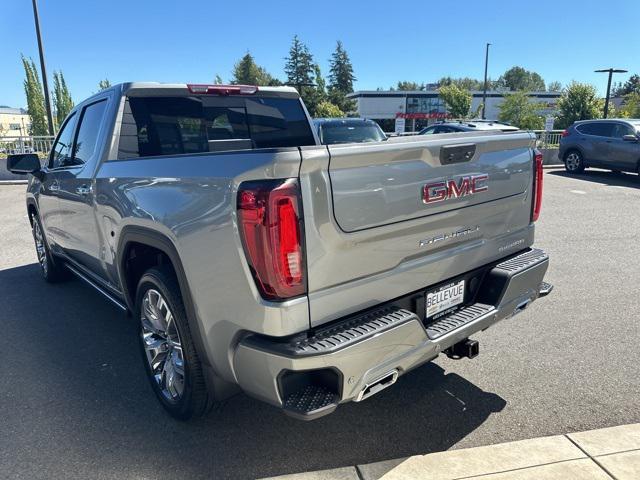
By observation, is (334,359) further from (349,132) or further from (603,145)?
(603,145)

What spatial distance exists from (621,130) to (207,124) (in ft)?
44.6

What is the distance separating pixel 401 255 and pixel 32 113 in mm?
44819

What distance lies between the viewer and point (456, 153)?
2.62 metres

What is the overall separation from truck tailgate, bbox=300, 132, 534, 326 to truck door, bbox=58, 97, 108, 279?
2197 millimetres

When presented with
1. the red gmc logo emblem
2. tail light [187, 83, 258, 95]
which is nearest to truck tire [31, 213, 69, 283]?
tail light [187, 83, 258, 95]

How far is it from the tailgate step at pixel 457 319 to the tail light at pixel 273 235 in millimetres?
861

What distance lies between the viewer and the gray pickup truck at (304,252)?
2090 millimetres

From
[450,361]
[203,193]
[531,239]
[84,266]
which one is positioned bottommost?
[450,361]

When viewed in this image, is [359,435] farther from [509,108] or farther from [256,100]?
[509,108]

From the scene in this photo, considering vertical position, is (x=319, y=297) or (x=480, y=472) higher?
(x=319, y=297)

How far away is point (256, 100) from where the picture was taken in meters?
4.29

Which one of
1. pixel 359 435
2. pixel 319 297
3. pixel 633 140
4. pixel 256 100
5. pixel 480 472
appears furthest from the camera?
pixel 633 140

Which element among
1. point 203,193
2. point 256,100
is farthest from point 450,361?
point 256,100

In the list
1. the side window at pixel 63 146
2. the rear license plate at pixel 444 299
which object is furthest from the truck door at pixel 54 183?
the rear license plate at pixel 444 299
